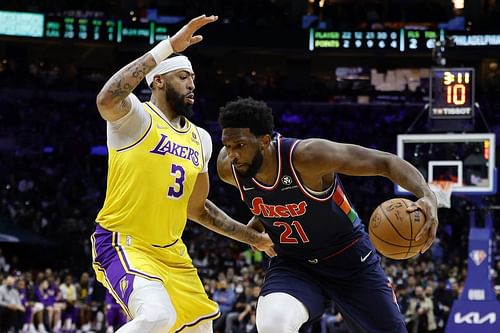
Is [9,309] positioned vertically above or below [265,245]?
below

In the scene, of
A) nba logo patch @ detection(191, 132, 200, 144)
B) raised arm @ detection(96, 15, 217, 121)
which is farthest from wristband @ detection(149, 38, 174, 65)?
nba logo patch @ detection(191, 132, 200, 144)

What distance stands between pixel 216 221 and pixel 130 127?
3.71 ft

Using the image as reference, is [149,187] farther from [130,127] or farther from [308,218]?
[308,218]

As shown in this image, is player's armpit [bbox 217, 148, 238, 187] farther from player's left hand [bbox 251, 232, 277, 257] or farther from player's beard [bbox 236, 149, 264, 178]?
player's left hand [bbox 251, 232, 277, 257]

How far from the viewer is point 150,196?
18.2ft

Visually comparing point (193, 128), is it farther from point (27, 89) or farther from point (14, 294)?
point (27, 89)

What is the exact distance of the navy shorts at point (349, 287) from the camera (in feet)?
17.8

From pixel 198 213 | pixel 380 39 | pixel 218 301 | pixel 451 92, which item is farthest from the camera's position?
pixel 380 39

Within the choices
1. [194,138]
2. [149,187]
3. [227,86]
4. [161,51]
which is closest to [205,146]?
[194,138]

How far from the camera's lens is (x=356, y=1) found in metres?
29.8

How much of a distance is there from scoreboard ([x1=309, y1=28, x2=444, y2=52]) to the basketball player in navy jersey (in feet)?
62.3

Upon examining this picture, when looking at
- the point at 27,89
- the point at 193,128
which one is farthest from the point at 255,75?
the point at 193,128

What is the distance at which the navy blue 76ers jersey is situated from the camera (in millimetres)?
5289

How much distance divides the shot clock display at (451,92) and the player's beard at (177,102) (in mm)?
10294
